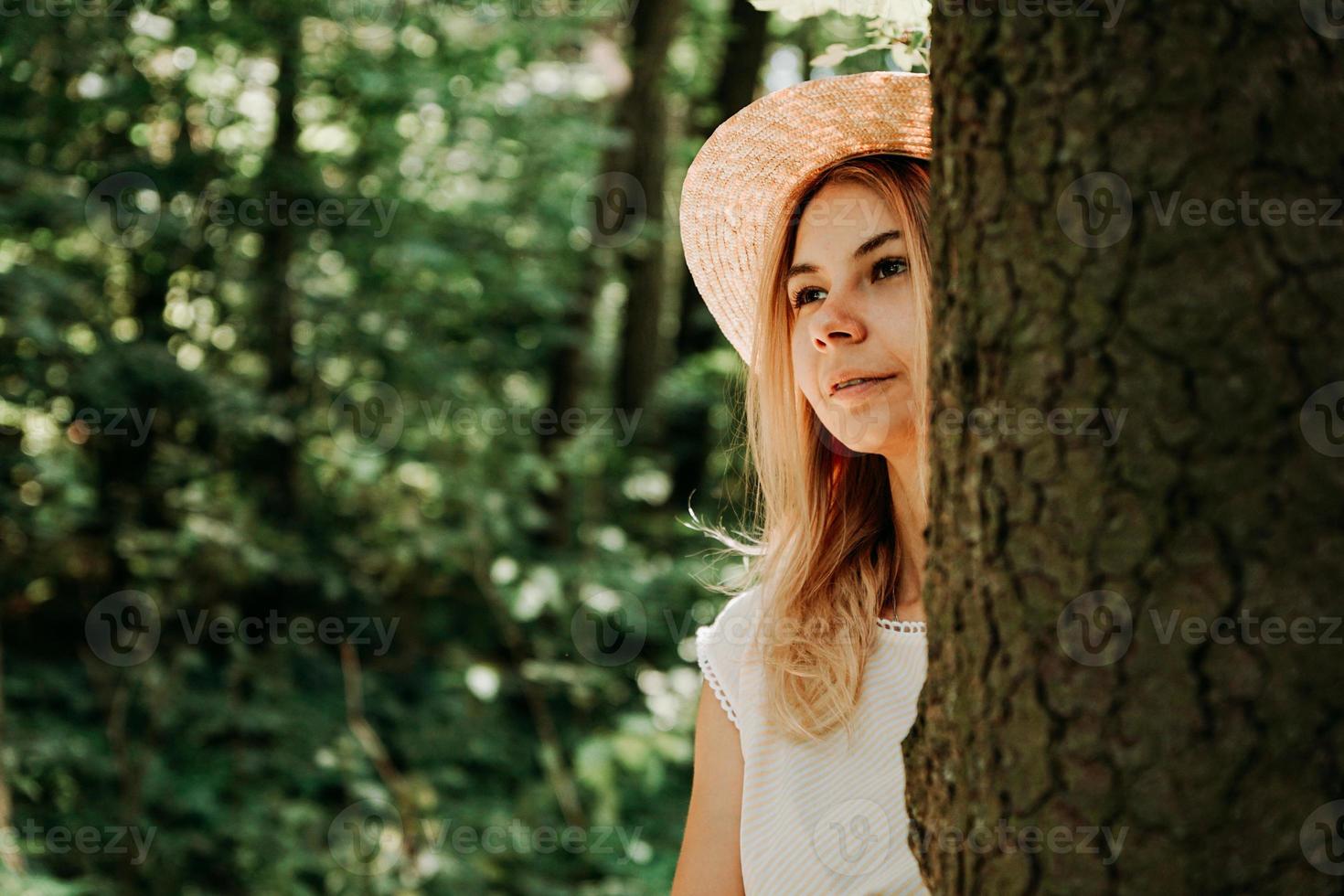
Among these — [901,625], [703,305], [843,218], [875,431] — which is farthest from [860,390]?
[703,305]

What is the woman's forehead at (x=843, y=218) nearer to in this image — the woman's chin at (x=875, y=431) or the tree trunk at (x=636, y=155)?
the woman's chin at (x=875, y=431)

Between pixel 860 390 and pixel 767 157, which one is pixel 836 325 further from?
pixel 767 157

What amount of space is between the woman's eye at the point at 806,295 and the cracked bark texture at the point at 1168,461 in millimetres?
1047

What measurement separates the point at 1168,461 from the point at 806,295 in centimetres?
122

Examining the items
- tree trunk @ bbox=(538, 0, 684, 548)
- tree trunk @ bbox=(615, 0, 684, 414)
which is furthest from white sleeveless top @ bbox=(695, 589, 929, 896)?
tree trunk @ bbox=(615, 0, 684, 414)

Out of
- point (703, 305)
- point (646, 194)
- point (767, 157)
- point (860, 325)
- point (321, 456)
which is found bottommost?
point (321, 456)

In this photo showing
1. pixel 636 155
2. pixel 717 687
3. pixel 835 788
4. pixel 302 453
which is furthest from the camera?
pixel 636 155

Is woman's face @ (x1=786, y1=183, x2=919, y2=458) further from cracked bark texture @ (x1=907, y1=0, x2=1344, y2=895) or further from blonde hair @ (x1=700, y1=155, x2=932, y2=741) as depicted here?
cracked bark texture @ (x1=907, y1=0, x2=1344, y2=895)

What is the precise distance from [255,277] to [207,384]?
765 millimetres

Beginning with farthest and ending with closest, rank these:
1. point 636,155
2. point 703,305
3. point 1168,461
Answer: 1. point 703,305
2. point 636,155
3. point 1168,461

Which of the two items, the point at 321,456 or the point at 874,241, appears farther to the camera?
the point at 321,456

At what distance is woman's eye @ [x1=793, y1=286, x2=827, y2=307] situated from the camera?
1.99 metres

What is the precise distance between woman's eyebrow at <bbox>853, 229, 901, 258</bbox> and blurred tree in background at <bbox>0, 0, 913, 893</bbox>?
10.8 feet

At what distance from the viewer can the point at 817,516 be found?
7.15 ft
